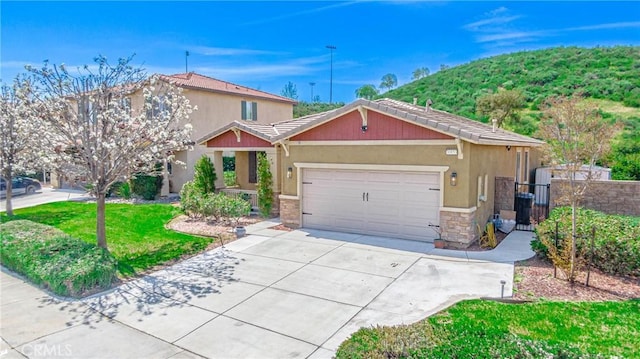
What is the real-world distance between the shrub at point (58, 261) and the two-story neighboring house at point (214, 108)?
9.17m

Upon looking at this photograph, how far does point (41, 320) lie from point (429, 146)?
954 centimetres

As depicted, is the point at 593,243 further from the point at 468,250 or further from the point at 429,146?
the point at 429,146

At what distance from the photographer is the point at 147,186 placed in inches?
811

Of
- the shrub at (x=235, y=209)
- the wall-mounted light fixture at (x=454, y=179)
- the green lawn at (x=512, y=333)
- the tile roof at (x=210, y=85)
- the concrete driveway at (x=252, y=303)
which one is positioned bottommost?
the concrete driveway at (x=252, y=303)

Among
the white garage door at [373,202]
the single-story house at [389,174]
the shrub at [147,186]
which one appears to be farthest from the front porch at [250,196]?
the shrub at [147,186]

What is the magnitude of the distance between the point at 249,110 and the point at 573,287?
23047 mm

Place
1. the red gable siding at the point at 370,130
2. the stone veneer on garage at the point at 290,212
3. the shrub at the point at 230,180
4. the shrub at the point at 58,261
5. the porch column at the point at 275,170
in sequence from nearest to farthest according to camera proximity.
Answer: the shrub at the point at 58,261 → the red gable siding at the point at 370,130 → the stone veneer on garage at the point at 290,212 → the porch column at the point at 275,170 → the shrub at the point at 230,180

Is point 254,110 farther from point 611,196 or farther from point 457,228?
point 611,196

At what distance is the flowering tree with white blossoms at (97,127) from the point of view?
9305 millimetres

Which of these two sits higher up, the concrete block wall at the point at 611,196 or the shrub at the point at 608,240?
the concrete block wall at the point at 611,196

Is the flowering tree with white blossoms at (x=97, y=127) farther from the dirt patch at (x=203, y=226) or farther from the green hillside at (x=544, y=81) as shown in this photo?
the green hillside at (x=544, y=81)

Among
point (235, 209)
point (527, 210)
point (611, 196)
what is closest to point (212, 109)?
point (235, 209)

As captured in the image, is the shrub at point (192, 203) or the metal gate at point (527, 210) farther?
the shrub at point (192, 203)

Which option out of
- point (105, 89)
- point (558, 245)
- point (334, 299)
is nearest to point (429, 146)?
point (558, 245)
